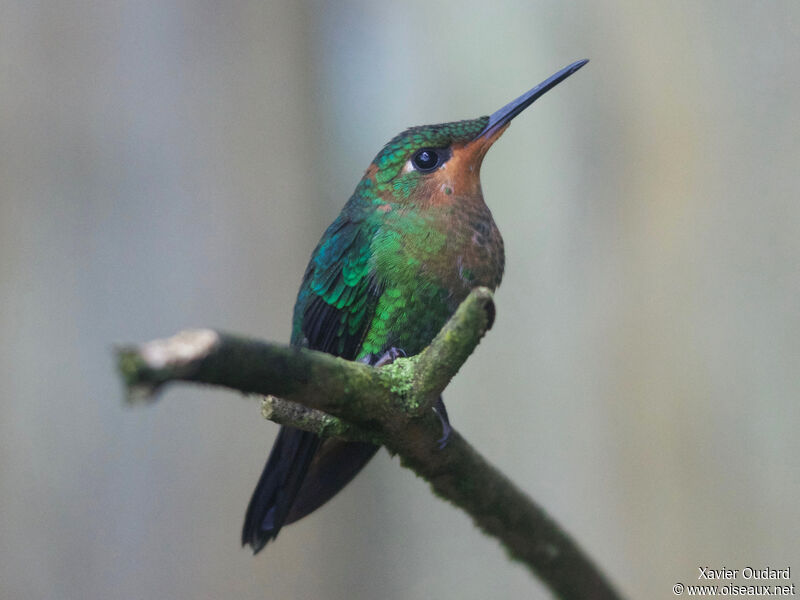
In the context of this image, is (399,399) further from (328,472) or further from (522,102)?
(522,102)

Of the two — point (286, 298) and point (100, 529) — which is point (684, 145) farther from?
point (100, 529)

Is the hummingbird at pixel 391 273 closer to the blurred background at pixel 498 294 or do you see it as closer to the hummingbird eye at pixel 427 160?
the hummingbird eye at pixel 427 160

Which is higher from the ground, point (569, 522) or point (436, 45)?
point (436, 45)

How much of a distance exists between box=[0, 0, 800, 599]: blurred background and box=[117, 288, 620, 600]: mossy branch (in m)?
1.77

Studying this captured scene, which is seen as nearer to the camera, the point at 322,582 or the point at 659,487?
the point at 659,487

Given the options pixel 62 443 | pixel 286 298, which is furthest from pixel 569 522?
pixel 62 443

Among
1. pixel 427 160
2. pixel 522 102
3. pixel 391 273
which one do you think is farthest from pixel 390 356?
pixel 522 102

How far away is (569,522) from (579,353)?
74cm

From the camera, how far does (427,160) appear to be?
198cm

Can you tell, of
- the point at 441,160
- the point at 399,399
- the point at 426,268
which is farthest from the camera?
the point at 441,160

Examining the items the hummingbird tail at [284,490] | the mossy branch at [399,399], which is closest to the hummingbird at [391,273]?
the hummingbird tail at [284,490]

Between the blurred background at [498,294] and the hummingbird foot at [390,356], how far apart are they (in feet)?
5.65

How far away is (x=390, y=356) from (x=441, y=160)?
1.72ft

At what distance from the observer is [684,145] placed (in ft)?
10.9
